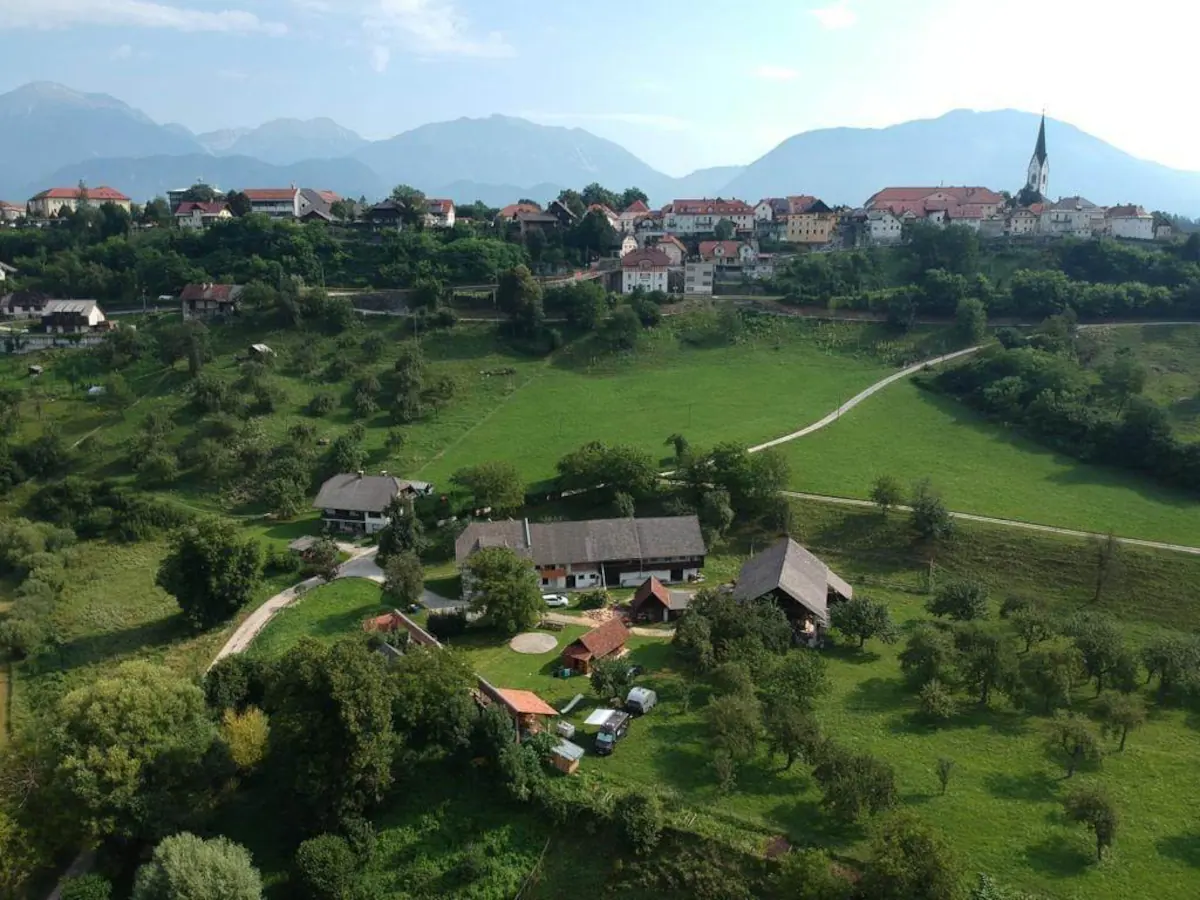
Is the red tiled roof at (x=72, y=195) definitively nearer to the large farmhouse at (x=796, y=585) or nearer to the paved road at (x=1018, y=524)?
the paved road at (x=1018, y=524)

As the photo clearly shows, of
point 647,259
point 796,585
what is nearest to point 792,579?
point 796,585

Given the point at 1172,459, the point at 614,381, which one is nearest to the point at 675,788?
the point at 1172,459

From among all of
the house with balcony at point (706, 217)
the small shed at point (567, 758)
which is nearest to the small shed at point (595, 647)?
the small shed at point (567, 758)

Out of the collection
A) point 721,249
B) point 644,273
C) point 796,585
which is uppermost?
point 721,249

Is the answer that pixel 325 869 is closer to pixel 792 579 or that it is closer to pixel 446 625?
pixel 446 625

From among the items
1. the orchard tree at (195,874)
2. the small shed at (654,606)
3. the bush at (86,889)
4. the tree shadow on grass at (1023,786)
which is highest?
the tree shadow on grass at (1023,786)

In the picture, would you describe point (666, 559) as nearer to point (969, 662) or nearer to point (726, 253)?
point (969, 662)
